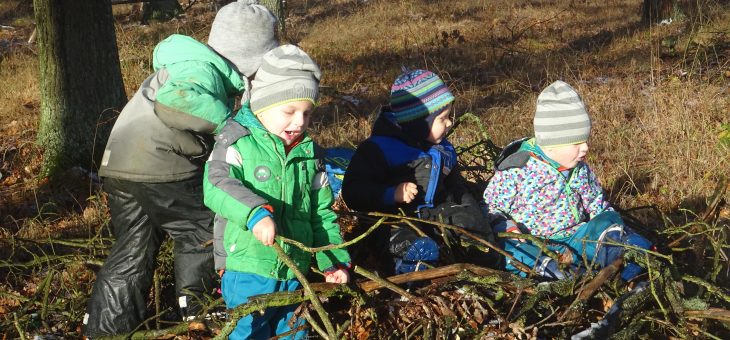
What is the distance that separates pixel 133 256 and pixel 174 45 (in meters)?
1.06

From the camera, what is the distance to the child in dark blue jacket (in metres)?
3.65

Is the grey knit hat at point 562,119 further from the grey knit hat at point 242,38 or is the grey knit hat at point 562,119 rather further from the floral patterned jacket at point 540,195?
the grey knit hat at point 242,38

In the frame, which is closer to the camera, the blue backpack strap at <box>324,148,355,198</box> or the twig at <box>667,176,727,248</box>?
the twig at <box>667,176,727,248</box>

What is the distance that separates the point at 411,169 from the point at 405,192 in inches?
11.6

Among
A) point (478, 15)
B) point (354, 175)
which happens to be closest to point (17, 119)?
point (354, 175)

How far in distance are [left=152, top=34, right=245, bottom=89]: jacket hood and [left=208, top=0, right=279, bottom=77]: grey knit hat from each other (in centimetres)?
7

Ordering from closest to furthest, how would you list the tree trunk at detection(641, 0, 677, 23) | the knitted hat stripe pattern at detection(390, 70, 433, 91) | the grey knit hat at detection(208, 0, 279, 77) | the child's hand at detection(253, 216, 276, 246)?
the child's hand at detection(253, 216, 276, 246), the grey knit hat at detection(208, 0, 279, 77), the knitted hat stripe pattern at detection(390, 70, 433, 91), the tree trunk at detection(641, 0, 677, 23)

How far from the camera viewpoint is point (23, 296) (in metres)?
4.11

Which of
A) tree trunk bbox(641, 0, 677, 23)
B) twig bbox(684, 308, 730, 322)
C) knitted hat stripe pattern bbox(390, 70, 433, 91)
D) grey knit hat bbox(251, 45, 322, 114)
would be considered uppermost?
grey knit hat bbox(251, 45, 322, 114)

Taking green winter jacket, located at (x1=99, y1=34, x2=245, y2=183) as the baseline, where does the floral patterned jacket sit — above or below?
below

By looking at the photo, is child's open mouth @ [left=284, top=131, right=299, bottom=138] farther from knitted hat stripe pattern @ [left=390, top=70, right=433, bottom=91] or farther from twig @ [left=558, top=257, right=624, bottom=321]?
twig @ [left=558, top=257, right=624, bottom=321]

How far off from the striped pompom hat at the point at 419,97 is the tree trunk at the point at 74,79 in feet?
10.1

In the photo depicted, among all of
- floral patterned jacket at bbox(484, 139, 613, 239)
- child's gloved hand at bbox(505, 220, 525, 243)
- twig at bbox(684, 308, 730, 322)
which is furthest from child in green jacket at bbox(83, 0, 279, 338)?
twig at bbox(684, 308, 730, 322)

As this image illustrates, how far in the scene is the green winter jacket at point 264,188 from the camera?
2982 mm
